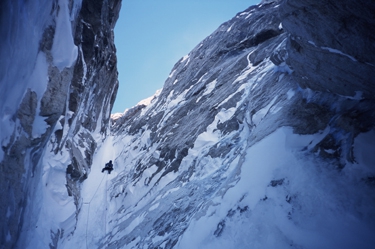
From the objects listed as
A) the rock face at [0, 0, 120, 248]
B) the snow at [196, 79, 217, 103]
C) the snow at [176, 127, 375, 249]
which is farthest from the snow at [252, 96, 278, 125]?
the snow at [196, 79, 217, 103]

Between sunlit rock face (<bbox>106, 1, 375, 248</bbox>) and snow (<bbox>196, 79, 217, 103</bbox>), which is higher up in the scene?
snow (<bbox>196, 79, 217, 103</bbox>)

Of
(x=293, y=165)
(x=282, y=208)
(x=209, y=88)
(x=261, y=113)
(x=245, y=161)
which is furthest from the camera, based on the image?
(x=209, y=88)

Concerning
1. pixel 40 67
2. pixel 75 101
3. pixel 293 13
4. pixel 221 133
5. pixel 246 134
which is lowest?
pixel 246 134

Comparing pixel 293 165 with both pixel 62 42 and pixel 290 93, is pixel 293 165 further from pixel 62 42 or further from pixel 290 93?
pixel 62 42

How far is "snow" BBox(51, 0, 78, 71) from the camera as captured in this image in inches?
245

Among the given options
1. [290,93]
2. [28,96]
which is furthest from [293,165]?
[28,96]

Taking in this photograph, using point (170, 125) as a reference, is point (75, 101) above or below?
above

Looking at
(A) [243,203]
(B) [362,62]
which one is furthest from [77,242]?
(B) [362,62]

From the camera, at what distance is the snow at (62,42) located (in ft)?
20.4

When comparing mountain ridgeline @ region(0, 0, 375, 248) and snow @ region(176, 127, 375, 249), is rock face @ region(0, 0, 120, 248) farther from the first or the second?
snow @ region(176, 127, 375, 249)

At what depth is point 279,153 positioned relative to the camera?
215 inches

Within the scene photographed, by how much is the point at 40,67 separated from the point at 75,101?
601cm

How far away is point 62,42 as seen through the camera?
6.46m

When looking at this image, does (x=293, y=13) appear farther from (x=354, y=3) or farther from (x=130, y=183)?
(x=130, y=183)
